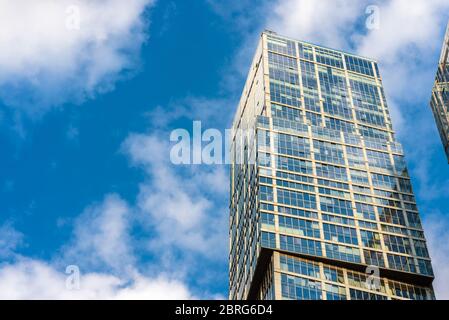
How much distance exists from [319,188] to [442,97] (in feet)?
139

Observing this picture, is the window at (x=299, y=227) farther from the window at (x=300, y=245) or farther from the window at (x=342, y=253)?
the window at (x=342, y=253)

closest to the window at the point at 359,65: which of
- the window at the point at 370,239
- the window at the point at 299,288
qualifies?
the window at the point at 370,239

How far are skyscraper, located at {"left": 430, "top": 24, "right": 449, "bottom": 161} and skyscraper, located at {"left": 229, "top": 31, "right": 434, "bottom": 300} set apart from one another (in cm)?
1250

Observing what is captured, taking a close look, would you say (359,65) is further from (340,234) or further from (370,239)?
(340,234)

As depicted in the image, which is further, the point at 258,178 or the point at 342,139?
the point at 342,139

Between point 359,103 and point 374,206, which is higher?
point 359,103

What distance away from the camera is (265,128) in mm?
117312

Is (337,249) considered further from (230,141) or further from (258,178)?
(230,141)

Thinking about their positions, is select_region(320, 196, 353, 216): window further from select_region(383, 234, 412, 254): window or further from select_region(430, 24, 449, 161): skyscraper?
select_region(430, 24, 449, 161): skyscraper

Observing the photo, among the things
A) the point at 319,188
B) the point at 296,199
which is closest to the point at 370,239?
the point at 319,188

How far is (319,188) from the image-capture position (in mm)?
109438
